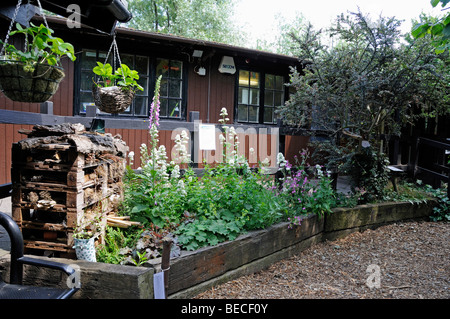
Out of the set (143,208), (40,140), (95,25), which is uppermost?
(95,25)

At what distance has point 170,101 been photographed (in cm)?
910

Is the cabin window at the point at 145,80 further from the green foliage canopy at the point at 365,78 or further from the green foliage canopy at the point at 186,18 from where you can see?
the green foliage canopy at the point at 186,18

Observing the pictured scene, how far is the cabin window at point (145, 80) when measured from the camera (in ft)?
26.4

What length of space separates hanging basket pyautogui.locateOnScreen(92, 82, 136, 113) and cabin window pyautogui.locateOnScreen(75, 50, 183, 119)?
4.26m

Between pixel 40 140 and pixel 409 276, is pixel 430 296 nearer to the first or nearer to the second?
pixel 409 276

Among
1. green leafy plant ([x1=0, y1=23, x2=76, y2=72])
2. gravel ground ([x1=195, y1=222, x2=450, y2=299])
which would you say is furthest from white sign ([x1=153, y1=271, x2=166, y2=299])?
green leafy plant ([x1=0, y1=23, x2=76, y2=72])


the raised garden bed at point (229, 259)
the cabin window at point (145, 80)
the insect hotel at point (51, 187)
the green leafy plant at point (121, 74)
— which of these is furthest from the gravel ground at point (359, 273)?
the cabin window at point (145, 80)

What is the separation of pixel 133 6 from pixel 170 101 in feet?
51.7

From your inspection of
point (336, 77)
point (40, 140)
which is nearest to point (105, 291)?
point (40, 140)

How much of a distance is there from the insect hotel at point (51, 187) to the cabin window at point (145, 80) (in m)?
5.22

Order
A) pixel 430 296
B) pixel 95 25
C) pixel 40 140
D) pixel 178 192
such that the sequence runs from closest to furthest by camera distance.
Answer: pixel 40 140 < pixel 430 296 < pixel 178 192 < pixel 95 25

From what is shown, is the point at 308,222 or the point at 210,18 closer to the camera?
the point at 308,222

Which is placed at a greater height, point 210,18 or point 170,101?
point 210,18
